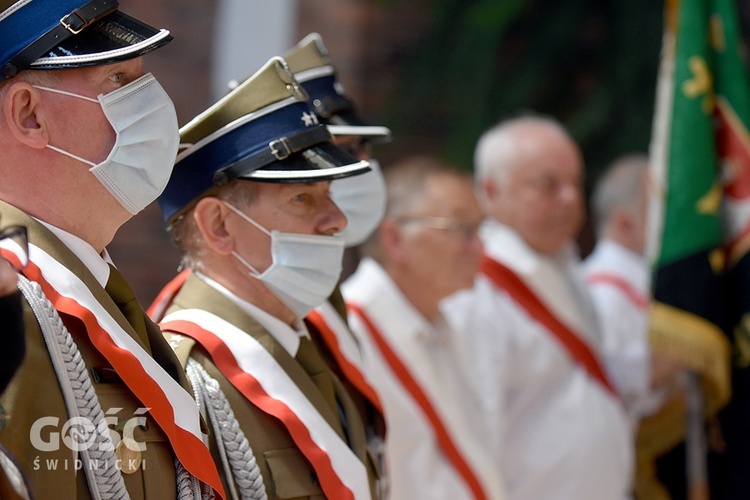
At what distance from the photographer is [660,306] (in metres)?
4.75

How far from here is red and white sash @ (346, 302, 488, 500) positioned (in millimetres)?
3926

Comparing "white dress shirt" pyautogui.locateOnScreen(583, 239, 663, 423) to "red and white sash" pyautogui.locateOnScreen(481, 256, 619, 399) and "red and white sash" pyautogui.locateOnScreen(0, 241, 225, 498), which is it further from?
"red and white sash" pyautogui.locateOnScreen(0, 241, 225, 498)

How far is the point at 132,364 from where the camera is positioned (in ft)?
6.54

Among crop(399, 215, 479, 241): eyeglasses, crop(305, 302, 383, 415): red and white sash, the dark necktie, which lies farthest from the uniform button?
crop(399, 215, 479, 241): eyeglasses

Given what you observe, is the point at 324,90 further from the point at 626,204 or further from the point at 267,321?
the point at 626,204

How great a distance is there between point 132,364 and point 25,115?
0.44 meters

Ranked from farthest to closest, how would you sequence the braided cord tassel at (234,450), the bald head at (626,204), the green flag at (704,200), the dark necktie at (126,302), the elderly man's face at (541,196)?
the bald head at (626,204)
the elderly man's face at (541,196)
the green flag at (704,200)
the braided cord tassel at (234,450)
the dark necktie at (126,302)

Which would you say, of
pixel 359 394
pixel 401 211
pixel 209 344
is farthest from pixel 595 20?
pixel 209 344

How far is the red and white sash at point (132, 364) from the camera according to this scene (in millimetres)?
1940

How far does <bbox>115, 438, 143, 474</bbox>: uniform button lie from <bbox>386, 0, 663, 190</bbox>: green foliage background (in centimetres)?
455

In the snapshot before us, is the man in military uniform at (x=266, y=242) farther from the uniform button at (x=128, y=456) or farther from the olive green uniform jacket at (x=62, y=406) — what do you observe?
the uniform button at (x=128, y=456)

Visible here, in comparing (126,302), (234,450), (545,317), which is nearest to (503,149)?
(545,317)

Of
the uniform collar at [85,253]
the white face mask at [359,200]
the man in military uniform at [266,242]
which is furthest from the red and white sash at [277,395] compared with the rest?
the white face mask at [359,200]

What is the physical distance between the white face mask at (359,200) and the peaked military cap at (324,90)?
134mm
